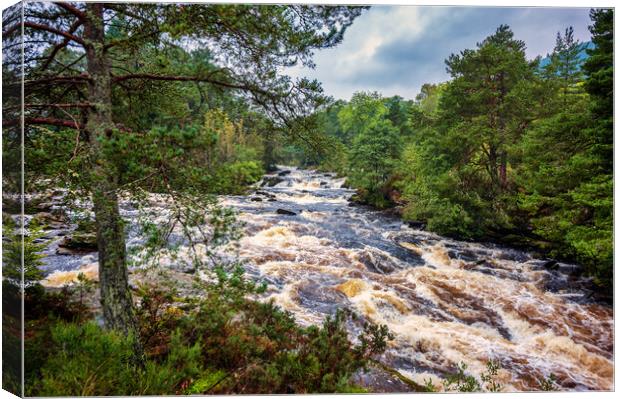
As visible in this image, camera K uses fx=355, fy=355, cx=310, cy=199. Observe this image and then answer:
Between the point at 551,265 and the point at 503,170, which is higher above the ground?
the point at 503,170

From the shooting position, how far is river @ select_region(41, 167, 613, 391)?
350 cm

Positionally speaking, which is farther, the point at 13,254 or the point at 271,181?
the point at 271,181

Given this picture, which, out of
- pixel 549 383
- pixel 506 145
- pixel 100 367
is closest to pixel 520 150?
pixel 506 145

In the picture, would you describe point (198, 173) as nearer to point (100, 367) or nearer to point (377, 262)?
point (100, 367)

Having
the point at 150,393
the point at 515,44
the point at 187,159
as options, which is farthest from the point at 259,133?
the point at 515,44

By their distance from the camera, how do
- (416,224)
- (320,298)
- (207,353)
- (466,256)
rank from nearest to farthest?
1. (207,353)
2. (320,298)
3. (466,256)
4. (416,224)

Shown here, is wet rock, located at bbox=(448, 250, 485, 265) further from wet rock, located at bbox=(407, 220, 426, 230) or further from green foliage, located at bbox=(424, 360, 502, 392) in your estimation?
green foliage, located at bbox=(424, 360, 502, 392)

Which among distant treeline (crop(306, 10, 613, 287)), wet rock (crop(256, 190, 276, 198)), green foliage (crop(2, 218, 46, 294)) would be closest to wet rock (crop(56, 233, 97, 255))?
green foliage (crop(2, 218, 46, 294))

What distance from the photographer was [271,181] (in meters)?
4.38

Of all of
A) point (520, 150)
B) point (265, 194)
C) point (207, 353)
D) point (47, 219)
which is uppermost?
point (520, 150)

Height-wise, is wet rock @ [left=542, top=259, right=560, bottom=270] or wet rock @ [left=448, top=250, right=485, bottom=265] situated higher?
wet rock @ [left=542, top=259, right=560, bottom=270]

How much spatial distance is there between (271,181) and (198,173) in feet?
7.57

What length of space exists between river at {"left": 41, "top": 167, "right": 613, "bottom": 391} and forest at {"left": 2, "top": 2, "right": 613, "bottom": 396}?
0.10m

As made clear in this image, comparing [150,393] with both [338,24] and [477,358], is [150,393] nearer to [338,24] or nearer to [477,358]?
[477,358]
